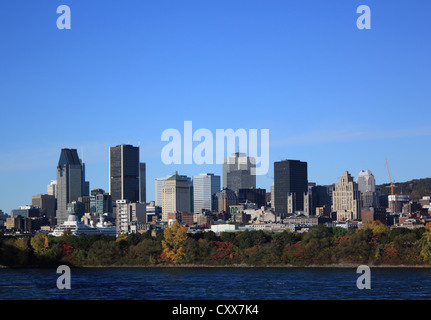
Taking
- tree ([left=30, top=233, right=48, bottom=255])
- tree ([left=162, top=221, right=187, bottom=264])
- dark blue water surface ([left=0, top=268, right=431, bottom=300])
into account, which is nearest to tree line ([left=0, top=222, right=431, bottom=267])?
tree ([left=162, top=221, right=187, bottom=264])

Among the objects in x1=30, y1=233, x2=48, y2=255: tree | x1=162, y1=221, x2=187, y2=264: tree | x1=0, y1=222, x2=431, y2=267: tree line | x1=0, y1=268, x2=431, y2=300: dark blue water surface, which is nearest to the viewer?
x1=0, y1=268, x2=431, y2=300: dark blue water surface

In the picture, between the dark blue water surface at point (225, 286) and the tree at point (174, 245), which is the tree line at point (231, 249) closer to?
the tree at point (174, 245)

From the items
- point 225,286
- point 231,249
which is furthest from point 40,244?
point 225,286

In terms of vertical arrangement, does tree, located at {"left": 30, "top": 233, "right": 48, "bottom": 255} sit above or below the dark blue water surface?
above

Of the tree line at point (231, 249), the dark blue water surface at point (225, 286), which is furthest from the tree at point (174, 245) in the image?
the dark blue water surface at point (225, 286)

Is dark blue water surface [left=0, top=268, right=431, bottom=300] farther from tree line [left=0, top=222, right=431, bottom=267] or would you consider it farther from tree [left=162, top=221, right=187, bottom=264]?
tree [left=162, top=221, right=187, bottom=264]
